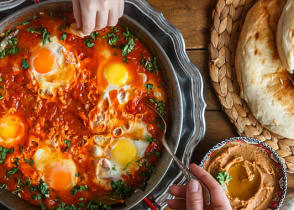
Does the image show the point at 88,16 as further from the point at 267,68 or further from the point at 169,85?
the point at 267,68

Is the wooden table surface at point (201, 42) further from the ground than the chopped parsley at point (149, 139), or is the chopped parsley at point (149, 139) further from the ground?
the wooden table surface at point (201, 42)

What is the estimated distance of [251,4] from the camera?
294 cm

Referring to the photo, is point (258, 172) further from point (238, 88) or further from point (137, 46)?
point (137, 46)

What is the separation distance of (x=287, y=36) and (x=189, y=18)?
2.90ft

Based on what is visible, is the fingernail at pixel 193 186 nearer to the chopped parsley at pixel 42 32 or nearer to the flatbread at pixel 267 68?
the flatbread at pixel 267 68

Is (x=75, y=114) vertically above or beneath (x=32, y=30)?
beneath

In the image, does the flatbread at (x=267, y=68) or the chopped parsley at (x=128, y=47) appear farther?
the chopped parsley at (x=128, y=47)

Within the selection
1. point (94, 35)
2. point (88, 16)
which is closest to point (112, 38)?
point (94, 35)

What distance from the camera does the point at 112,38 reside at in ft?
9.39

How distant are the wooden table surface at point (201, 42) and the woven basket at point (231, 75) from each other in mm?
91

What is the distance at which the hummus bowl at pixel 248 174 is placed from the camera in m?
2.93

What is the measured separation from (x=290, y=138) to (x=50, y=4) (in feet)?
7.59

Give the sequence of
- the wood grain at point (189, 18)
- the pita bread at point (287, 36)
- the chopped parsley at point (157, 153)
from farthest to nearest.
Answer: the wood grain at point (189, 18) → the chopped parsley at point (157, 153) → the pita bread at point (287, 36)

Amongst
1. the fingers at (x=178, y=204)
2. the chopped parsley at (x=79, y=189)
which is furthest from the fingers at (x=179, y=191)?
the chopped parsley at (x=79, y=189)
